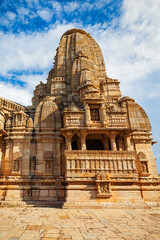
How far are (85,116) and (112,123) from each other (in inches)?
124

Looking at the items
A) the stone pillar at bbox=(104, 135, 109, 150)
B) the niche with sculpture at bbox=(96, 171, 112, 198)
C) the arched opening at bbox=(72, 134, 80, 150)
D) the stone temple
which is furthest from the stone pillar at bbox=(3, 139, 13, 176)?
the stone pillar at bbox=(104, 135, 109, 150)

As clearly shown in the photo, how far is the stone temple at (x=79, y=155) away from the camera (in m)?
17.3

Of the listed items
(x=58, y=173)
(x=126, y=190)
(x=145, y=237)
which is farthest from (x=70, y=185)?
(x=145, y=237)

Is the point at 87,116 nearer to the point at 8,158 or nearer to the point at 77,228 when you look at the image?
the point at 8,158

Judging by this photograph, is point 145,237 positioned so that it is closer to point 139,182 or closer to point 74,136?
point 139,182

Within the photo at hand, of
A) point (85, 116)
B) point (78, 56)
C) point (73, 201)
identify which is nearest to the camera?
point (73, 201)

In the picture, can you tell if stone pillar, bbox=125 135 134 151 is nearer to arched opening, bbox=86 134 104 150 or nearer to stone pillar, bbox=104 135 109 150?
stone pillar, bbox=104 135 109 150

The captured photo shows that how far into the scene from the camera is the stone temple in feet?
56.9

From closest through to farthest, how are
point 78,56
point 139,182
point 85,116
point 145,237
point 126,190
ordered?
point 145,237
point 126,190
point 139,182
point 85,116
point 78,56

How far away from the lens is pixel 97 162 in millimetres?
18125

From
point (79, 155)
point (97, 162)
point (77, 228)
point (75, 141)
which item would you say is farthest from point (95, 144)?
point (77, 228)

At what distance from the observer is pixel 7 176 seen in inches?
773

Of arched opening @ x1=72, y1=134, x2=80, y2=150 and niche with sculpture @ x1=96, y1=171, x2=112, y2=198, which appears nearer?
niche with sculpture @ x1=96, y1=171, x2=112, y2=198

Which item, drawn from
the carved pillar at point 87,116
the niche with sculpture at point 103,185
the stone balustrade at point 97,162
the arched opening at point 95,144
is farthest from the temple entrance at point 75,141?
the niche with sculpture at point 103,185
